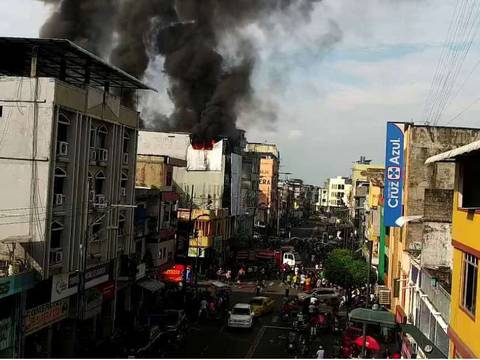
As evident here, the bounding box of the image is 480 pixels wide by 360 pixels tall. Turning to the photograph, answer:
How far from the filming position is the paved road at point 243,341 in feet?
83.1

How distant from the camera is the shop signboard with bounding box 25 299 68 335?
66.6 feet

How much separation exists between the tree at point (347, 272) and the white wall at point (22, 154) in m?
21.6

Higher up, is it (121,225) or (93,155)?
(93,155)

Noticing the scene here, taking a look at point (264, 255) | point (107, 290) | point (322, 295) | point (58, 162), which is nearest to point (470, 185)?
point (58, 162)

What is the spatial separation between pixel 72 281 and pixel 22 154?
5.27 m

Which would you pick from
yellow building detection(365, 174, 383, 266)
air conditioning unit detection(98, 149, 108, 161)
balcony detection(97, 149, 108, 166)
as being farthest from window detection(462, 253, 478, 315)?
yellow building detection(365, 174, 383, 266)

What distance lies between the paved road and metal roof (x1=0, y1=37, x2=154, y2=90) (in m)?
11.6

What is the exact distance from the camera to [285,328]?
101 feet

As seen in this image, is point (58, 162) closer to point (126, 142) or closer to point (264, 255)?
point (126, 142)

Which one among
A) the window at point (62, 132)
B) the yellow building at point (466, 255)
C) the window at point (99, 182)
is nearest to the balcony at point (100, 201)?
the window at point (99, 182)

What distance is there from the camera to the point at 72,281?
23.5m

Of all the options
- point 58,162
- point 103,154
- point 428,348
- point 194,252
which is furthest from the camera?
point 194,252

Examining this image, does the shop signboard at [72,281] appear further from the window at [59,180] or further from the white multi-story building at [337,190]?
the white multi-story building at [337,190]

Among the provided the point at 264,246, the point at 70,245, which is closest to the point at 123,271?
the point at 70,245
